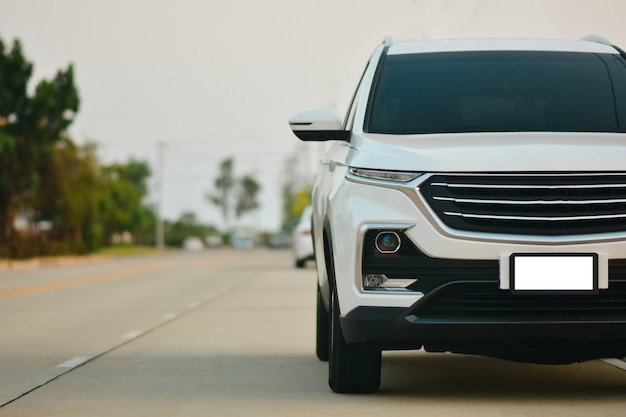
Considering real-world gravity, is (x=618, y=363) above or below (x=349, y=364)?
below

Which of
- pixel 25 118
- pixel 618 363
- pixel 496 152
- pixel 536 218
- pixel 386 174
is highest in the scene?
pixel 25 118

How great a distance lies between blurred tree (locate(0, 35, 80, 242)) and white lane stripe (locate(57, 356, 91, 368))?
1402 inches

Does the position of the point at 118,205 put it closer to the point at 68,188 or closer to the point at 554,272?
the point at 68,188

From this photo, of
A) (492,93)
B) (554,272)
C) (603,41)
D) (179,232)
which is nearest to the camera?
(554,272)

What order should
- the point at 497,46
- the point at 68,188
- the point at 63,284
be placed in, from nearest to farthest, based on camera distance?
1. the point at 497,46
2. the point at 63,284
3. the point at 68,188

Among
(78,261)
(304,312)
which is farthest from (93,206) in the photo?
(304,312)

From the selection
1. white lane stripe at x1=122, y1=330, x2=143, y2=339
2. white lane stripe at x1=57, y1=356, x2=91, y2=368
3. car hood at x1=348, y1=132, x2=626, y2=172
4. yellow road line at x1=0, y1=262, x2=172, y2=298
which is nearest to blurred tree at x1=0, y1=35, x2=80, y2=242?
yellow road line at x1=0, y1=262, x2=172, y2=298

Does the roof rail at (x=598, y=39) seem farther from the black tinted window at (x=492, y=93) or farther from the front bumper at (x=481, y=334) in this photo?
the front bumper at (x=481, y=334)

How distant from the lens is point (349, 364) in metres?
7.43

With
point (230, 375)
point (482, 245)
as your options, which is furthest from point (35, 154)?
point (482, 245)

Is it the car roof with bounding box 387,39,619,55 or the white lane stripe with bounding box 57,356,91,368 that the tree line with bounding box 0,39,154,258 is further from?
the car roof with bounding box 387,39,619,55

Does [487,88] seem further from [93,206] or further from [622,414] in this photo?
[93,206]

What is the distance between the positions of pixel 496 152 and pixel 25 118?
4128cm

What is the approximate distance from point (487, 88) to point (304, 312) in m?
7.96
